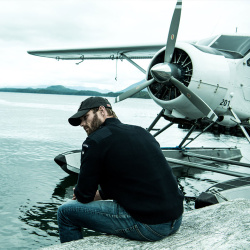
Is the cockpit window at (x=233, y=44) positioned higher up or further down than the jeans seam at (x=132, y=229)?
higher up

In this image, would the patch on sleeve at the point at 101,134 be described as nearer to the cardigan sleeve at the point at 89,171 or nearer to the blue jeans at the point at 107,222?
the cardigan sleeve at the point at 89,171

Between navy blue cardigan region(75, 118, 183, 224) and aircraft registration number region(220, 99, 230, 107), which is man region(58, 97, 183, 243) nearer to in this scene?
navy blue cardigan region(75, 118, 183, 224)

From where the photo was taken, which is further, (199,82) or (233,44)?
(233,44)

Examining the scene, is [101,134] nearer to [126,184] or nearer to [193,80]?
[126,184]

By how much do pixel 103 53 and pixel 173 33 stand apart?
607cm

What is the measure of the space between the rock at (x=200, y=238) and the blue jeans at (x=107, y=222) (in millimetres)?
73

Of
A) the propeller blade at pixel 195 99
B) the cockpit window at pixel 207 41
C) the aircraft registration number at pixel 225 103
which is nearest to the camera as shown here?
the propeller blade at pixel 195 99

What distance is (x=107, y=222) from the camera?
2.48 meters

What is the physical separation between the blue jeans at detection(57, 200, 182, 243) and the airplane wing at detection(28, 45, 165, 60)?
7837 mm

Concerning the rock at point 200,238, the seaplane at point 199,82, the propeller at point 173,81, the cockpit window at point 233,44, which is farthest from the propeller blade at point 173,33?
the rock at point 200,238

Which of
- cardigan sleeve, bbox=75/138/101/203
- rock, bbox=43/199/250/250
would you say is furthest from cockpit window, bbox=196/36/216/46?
cardigan sleeve, bbox=75/138/101/203

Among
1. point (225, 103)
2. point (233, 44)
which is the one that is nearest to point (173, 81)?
point (225, 103)

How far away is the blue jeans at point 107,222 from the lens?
236 centimetres

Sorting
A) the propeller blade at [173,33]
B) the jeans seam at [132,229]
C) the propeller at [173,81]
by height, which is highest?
the propeller blade at [173,33]
